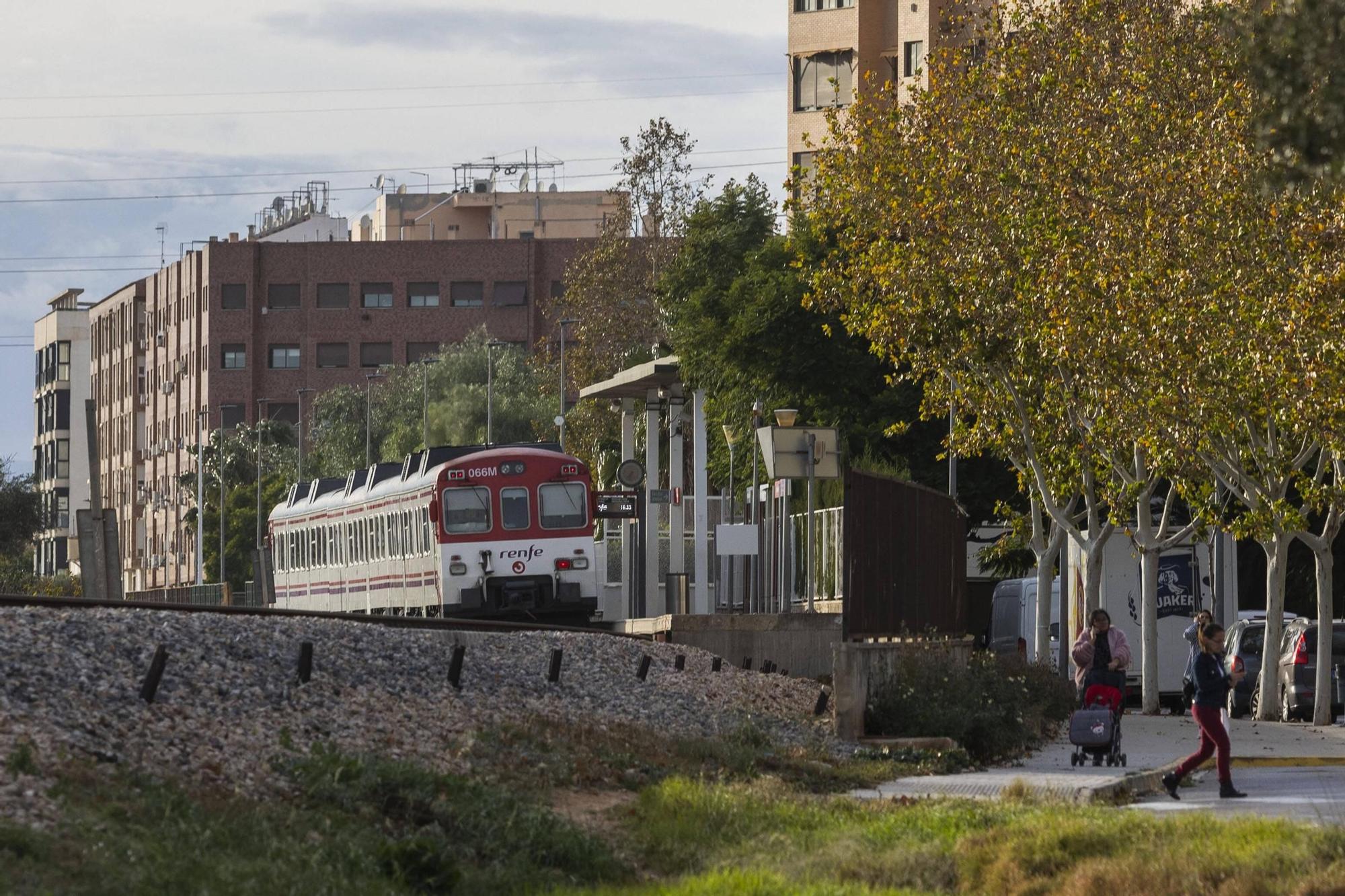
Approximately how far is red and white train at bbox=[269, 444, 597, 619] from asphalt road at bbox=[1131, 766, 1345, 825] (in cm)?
2033

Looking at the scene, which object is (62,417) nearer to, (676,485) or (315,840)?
(676,485)

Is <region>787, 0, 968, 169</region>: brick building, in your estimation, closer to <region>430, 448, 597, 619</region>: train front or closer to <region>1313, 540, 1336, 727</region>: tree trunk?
<region>430, 448, 597, 619</region>: train front

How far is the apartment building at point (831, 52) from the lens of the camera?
8269 cm

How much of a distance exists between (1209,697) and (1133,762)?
3.14 metres

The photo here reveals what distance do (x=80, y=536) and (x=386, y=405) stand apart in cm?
6299

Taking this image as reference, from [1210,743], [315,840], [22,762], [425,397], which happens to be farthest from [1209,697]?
[425,397]

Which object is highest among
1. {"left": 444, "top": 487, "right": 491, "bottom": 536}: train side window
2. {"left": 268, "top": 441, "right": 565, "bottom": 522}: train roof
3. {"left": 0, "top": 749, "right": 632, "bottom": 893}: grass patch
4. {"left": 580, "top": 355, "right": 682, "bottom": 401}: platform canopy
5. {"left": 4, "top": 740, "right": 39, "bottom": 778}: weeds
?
{"left": 580, "top": 355, "right": 682, "bottom": 401}: platform canopy

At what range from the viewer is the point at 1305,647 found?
32031mm

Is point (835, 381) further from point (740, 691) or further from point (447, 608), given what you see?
point (740, 691)

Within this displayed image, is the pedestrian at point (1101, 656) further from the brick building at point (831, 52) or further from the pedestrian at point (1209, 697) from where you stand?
the brick building at point (831, 52)

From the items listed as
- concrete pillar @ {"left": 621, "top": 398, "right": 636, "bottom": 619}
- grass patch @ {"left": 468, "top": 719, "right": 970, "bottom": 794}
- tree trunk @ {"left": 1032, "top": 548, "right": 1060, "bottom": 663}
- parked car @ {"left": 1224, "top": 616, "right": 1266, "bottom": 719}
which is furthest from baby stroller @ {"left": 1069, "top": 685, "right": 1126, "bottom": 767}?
concrete pillar @ {"left": 621, "top": 398, "right": 636, "bottom": 619}

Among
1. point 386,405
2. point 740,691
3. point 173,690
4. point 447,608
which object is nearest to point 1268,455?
point 740,691

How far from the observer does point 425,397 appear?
93062 millimetres

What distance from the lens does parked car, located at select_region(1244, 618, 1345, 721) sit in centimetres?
3167
